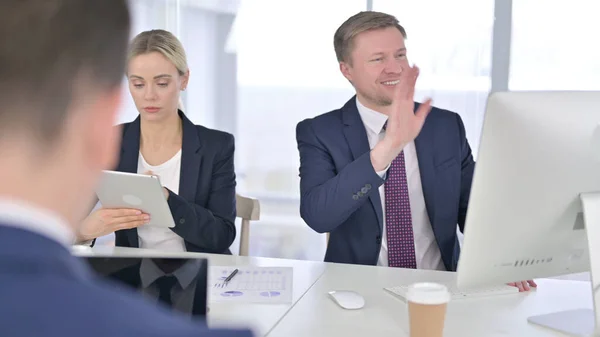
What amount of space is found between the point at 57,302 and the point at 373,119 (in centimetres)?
195

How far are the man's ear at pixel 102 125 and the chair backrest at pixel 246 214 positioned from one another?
201 centimetres

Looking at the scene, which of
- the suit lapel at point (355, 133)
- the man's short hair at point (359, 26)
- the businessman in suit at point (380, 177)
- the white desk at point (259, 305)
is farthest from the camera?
the man's short hair at point (359, 26)

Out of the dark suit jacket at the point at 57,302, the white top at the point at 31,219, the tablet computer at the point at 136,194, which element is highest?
the white top at the point at 31,219

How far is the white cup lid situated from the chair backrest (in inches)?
50.5

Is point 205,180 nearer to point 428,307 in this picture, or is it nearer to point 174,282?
point 174,282

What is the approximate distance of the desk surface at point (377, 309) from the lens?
1.41 metres

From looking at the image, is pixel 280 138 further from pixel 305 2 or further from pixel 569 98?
pixel 569 98

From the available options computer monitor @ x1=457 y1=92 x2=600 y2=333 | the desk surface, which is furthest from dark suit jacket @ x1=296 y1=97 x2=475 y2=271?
computer monitor @ x1=457 y1=92 x2=600 y2=333

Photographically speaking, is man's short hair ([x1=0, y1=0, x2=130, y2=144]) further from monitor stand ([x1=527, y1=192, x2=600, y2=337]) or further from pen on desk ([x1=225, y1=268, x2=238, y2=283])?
pen on desk ([x1=225, y1=268, x2=238, y2=283])

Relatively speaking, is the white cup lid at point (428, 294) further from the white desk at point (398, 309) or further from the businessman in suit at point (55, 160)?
the businessman in suit at point (55, 160)

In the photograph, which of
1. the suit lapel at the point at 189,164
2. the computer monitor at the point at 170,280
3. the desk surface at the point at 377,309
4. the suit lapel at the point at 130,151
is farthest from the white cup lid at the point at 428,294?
the suit lapel at the point at 130,151

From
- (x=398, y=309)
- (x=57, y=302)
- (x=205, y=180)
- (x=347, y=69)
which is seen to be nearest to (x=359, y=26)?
(x=347, y=69)

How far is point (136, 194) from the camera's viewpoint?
76.5 inches

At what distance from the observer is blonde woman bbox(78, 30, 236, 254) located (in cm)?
226
